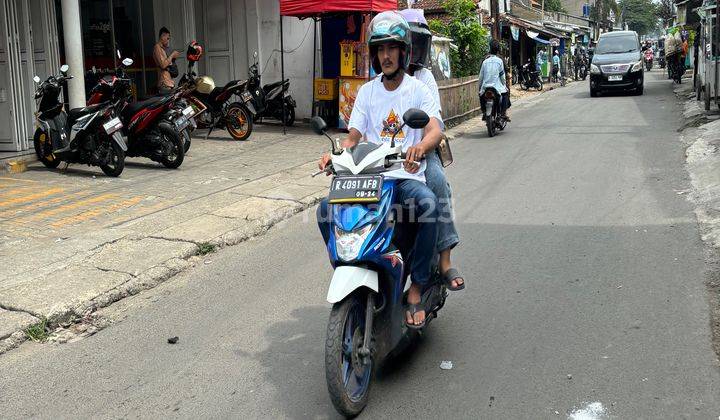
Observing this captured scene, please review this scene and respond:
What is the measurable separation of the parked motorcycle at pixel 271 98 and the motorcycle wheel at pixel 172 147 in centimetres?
383

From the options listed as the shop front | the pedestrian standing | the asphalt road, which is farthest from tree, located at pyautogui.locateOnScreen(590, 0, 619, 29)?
the asphalt road

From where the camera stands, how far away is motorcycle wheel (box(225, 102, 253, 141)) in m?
13.6

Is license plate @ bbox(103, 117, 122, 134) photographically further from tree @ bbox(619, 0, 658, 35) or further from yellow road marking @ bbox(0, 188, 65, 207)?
tree @ bbox(619, 0, 658, 35)

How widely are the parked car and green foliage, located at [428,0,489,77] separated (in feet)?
15.4

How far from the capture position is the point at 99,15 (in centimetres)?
1487

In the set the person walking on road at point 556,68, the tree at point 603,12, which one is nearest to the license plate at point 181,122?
the person walking on road at point 556,68

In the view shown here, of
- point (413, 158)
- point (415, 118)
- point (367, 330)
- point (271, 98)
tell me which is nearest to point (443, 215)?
point (413, 158)

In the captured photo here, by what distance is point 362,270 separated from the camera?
3629 millimetres

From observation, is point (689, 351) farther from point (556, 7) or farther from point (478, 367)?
point (556, 7)

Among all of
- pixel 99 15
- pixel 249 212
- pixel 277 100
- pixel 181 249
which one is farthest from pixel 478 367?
pixel 99 15

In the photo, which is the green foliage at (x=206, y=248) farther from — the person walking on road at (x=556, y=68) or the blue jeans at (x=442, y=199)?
the person walking on road at (x=556, y=68)

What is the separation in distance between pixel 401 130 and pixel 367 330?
1.29 m

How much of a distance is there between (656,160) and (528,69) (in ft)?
68.0

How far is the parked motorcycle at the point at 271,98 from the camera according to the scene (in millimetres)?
14461
